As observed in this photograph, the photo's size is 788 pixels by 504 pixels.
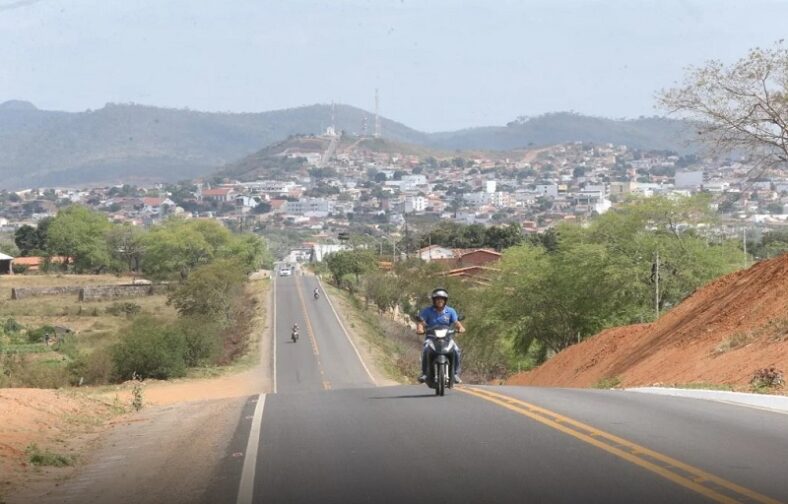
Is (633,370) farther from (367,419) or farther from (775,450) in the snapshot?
(775,450)

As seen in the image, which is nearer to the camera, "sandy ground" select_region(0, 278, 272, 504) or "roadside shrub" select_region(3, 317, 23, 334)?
"sandy ground" select_region(0, 278, 272, 504)

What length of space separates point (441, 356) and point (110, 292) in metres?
91.7

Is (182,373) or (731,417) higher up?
(731,417)

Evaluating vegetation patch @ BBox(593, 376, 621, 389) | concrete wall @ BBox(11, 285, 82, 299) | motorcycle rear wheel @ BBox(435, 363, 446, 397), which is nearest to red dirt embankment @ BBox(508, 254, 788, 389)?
vegetation patch @ BBox(593, 376, 621, 389)

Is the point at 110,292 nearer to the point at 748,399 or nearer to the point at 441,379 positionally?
the point at 441,379

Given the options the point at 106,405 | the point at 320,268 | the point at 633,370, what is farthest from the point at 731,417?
the point at 320,268

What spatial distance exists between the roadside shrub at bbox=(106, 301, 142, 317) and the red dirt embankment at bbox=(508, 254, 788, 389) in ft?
168

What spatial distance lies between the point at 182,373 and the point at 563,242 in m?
24.7

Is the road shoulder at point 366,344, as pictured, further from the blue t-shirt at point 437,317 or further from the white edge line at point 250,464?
the white edge line at point 250,464

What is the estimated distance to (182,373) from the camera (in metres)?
50.4

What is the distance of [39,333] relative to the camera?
2864 inches

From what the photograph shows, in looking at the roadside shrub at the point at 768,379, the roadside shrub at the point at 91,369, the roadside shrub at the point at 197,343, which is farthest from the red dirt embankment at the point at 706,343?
the roadside shrub at the point at 197,343

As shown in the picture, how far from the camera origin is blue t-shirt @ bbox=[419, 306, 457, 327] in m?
20.0

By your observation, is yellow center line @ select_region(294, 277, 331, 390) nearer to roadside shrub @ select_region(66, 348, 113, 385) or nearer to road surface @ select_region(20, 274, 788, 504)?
roadside shrub @ select_region(66, 348, 113, 385)
